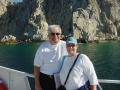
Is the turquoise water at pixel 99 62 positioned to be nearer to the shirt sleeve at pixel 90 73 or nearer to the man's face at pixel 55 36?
the man's face at pixel 55 36

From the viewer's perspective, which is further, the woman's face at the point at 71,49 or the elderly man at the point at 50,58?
the elderly man at the point at 50,58

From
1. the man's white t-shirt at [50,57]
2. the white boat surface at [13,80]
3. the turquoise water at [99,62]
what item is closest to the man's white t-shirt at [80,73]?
the man's white t-shirt at [50,57]

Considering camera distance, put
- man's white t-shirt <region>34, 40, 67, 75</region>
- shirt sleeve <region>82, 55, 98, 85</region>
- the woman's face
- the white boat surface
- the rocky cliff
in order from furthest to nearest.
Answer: the rocky cliff < the white boat surface < man's white t-shirt <region>34, 40, 67, 75</region> < the woman's face < shirt sleeve <region>82, 55, 98, 85</region>

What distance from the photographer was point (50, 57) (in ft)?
18.3

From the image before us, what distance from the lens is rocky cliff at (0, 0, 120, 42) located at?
121944mm

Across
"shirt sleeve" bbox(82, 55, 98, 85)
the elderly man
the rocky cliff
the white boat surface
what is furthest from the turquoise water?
the rocky cliff

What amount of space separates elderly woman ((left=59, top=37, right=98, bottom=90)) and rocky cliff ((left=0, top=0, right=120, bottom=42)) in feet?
356

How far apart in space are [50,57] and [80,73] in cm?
86

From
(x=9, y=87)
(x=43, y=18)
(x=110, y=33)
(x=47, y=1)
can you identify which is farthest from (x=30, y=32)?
(x=9, y=87)

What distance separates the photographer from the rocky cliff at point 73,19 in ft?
400

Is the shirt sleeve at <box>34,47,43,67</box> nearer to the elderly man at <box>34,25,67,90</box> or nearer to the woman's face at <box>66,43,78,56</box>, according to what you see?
the elderly man at <box>34,25,67,90</box>

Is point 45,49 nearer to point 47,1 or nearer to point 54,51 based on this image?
point 54,51

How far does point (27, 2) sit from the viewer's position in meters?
153

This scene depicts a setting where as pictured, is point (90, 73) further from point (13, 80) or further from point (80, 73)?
point (13, 80)
